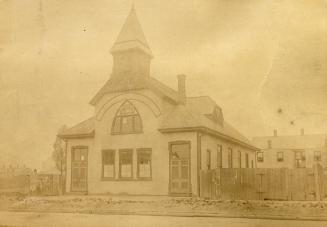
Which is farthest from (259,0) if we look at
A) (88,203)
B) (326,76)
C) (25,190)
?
(25,190)

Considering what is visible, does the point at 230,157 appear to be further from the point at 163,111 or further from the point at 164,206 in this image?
the point at 164,206

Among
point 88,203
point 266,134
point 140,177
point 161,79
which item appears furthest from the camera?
point 140,177

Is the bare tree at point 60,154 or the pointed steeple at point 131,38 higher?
the pointed steeple at point 131,38

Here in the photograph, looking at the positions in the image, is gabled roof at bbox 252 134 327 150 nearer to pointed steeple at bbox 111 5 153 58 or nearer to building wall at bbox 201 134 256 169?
building wall at bbox 201 134 256 169

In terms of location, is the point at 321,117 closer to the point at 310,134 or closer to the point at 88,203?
the point at 310,134

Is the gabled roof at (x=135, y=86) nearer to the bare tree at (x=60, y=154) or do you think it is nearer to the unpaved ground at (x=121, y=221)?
the bare tree at (x=60, y=154)

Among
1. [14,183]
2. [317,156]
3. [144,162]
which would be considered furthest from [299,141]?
[14,183]

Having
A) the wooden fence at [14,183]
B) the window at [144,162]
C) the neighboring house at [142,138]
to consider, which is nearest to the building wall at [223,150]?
the neighboring house at [142,138]
